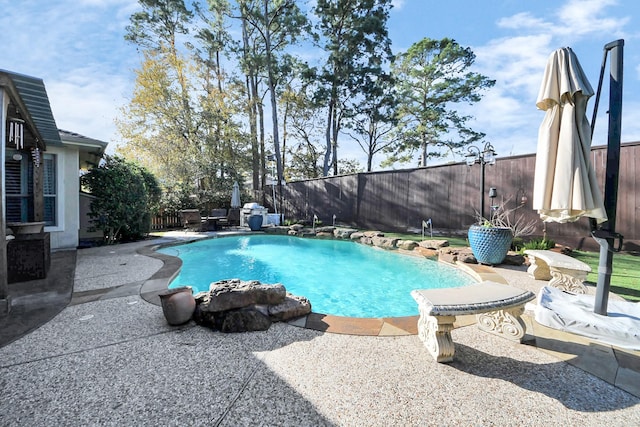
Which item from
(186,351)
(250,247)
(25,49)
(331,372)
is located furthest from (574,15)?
(25,49)

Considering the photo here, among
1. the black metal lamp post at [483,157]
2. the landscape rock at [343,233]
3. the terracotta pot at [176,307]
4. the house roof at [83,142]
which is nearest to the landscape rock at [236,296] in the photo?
the terracotta pot at [176,307]

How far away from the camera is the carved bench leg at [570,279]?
3.06 meters

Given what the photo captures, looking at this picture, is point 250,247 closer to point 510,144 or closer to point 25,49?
point 25,49

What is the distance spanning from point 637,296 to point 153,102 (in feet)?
57.9

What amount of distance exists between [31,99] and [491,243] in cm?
710

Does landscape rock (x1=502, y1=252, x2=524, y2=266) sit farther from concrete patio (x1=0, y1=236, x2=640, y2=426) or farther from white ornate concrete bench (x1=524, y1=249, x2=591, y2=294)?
concrete patio (x1=0, y1=236, x2=640, y2=426)

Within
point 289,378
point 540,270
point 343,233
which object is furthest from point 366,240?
point 289,378

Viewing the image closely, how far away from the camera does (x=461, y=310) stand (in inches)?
71.5

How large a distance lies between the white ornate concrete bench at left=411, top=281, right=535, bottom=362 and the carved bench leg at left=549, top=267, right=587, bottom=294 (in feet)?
4.95

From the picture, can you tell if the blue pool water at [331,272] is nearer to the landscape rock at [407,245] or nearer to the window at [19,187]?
the landscape rock at [407,245]

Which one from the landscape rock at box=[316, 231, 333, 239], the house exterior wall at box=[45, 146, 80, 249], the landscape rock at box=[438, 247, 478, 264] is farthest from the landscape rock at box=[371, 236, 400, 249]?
the house exterior wall at box=[45, 146, 80, 249]

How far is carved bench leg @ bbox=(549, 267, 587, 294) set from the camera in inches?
120

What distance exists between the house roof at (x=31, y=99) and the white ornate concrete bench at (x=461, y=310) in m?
4.54

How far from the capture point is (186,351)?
204 centimetres
